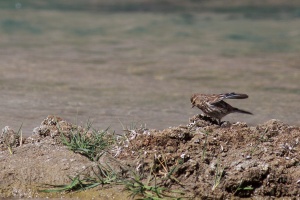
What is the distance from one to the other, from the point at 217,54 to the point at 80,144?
8.51 metres

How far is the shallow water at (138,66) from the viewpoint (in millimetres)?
8859

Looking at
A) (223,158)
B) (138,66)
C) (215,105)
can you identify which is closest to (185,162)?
(223,158)

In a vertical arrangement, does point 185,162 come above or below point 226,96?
below

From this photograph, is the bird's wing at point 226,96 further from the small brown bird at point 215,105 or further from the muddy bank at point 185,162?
the muddy bank at point 185,162

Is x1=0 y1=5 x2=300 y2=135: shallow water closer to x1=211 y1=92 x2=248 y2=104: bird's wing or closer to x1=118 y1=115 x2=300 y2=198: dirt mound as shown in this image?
x1=211 y1=92 x2=248 y2=104: bird's wing

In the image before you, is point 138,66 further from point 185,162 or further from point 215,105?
point 185,162

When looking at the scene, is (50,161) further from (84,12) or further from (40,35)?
(84,12)

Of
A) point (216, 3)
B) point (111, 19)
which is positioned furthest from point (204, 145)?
point (216, 3)

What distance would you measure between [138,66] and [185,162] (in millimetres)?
7097

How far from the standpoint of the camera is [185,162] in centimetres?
555

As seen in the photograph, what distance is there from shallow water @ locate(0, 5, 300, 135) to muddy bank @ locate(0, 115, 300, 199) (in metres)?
1.10

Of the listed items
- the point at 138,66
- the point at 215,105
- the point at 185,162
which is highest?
the point at 215,105

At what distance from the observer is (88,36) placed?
16.6m

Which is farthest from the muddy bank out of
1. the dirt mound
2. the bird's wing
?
the bird's wing
